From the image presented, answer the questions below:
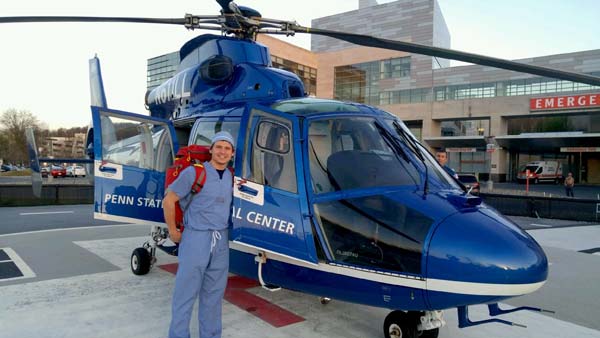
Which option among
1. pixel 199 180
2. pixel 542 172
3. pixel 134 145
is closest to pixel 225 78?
pixel 134 145

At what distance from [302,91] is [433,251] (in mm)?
3174


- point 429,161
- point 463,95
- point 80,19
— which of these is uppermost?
point 463,95

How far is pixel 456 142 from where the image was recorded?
142ft

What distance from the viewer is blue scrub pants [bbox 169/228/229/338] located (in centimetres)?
326

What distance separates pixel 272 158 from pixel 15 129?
59568 millimetres

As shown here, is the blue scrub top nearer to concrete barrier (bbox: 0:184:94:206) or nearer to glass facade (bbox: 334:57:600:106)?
concrete barrier (bbox: 0:184:94:206)

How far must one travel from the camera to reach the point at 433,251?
2932mm

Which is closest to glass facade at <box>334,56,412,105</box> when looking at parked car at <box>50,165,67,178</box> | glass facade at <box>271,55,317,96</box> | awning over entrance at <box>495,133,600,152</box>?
glass facade at <box>271,55,317,96</box>

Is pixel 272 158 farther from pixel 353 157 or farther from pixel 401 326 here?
pixel 401 326

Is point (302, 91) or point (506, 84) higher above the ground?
point (506, 84)

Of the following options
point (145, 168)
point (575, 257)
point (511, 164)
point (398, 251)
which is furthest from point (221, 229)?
point (511, 164)

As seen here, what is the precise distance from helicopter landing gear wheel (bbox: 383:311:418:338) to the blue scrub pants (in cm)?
148

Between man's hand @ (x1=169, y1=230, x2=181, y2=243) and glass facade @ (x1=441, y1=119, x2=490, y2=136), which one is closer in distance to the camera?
man's hand @ (x1=169, y1=230, x2=181, y2=243)

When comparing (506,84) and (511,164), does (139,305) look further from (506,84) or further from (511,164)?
(511,164)
